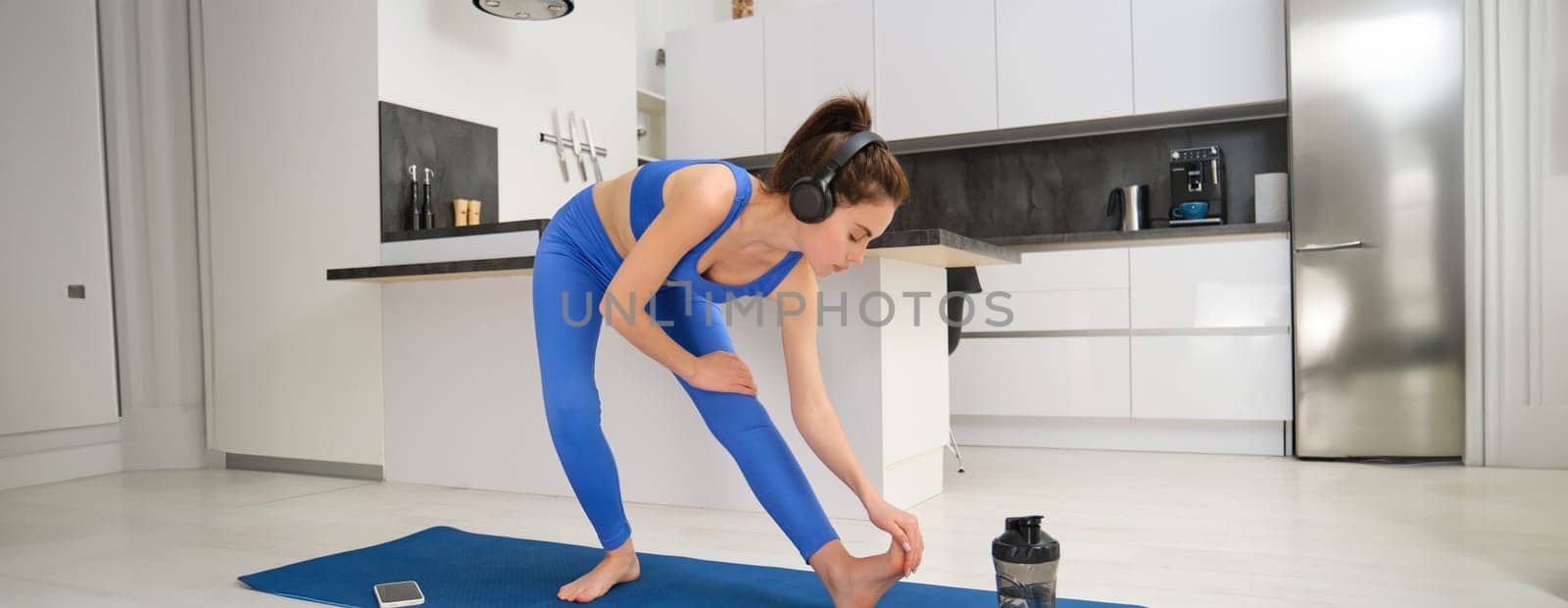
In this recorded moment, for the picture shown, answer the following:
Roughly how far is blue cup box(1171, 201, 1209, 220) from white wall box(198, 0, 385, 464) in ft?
10.1

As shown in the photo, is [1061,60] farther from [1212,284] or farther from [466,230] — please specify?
[466,230]

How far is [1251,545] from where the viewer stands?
2.36 m

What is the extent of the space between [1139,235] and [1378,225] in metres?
0.83

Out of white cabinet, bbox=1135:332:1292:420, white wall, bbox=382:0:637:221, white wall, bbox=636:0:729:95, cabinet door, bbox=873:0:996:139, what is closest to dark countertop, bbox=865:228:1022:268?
white cabinet, bbox=1135:332:1292:420

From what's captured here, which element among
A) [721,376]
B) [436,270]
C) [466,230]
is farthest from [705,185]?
[466,230]

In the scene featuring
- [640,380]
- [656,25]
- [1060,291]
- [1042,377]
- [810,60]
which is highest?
[656,25]

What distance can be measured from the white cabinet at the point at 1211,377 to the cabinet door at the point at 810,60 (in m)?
1.87

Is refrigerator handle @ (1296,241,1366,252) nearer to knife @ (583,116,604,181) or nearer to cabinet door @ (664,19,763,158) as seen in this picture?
cabinet door @ (664,19,763,158)

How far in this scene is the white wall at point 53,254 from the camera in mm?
3707

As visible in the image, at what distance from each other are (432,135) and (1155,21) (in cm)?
300

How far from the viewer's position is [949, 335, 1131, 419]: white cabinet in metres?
4.21

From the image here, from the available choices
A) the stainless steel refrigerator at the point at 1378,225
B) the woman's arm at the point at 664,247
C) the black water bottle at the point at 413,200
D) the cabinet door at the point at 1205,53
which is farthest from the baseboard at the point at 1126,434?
the woman's arm at the point at 664,247

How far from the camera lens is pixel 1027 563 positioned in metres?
1.51

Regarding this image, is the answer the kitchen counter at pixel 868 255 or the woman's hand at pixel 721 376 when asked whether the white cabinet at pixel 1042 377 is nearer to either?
the kitchen counter at pixel 868 255
